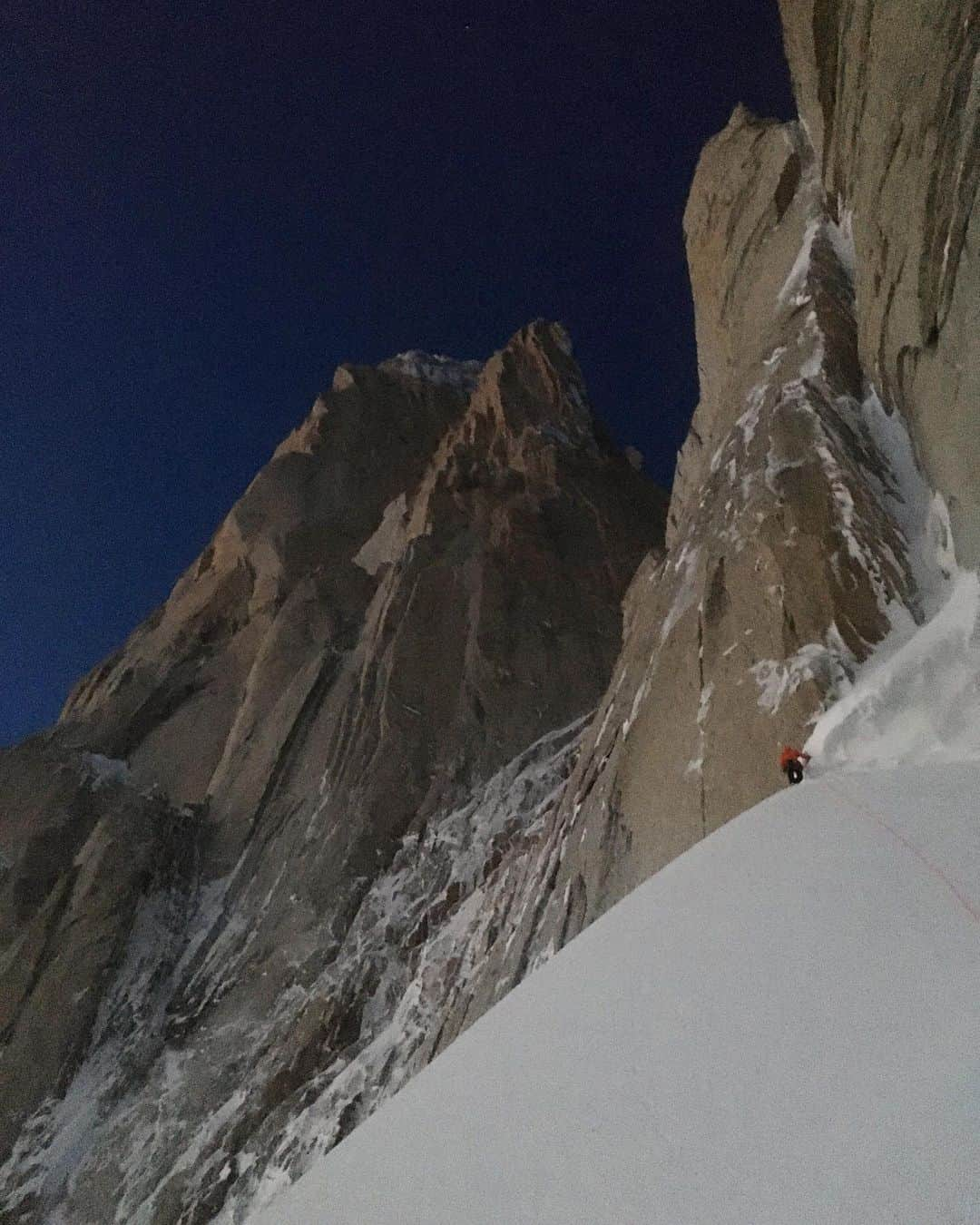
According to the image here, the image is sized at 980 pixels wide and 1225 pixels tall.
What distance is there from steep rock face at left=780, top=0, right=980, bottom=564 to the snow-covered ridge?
4083 centimetres


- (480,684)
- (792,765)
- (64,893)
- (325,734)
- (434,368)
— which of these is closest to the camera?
(792,765)

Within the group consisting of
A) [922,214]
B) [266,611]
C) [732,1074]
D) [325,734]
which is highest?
[266,611]

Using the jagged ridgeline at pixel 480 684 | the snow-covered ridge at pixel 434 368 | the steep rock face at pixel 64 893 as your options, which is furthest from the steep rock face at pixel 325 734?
the snow-covered ridge at pixel 434 368

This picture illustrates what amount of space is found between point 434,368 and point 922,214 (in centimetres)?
4681

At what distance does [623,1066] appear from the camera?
13.0 ft

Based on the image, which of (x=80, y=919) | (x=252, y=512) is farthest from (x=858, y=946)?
(x=252, y=512)

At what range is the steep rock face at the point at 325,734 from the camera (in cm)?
1786

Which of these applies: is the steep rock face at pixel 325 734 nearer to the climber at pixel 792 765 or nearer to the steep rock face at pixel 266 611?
the steep rock face at pixel 266 611

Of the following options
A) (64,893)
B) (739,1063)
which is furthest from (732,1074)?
(64,893)

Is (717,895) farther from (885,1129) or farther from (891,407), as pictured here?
(891,407)

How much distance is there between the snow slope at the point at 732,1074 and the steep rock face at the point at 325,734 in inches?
413

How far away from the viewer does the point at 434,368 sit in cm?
5344

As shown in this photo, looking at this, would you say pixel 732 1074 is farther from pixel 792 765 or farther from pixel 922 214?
pixel 922 214

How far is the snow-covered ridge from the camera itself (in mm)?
52344
